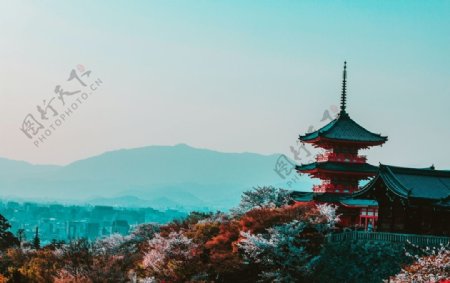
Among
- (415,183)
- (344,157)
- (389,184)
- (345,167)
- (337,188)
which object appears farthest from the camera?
(344,157)

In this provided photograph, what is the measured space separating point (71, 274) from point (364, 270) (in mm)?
17453

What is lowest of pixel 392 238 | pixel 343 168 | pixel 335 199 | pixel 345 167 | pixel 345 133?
pixel 392 238

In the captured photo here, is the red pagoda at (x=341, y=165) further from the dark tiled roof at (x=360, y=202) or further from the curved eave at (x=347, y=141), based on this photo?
the dark tiled roof at (x=360, y=202)

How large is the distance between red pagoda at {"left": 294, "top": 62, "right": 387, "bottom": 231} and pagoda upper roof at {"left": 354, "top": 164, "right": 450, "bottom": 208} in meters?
11.1

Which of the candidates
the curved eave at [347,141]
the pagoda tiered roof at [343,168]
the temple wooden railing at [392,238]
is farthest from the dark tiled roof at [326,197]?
the temple wooden railing at [392,238]

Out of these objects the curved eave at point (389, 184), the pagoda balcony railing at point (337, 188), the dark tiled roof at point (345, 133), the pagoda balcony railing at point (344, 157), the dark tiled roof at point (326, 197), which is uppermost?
the dark tiled roof at point (345, 133)

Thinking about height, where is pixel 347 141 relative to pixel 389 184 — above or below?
above

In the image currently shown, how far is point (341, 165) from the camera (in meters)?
57.4

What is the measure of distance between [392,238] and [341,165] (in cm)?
1759

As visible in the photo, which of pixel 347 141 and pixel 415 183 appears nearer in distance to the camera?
pixel 415 183

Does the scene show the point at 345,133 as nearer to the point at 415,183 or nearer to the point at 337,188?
the point at 337,188

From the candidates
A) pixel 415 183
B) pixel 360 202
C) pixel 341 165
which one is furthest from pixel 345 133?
pixel 415 183

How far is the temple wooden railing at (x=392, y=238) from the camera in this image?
125 feet

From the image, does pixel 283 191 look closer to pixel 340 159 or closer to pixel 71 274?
pixel 340 159
